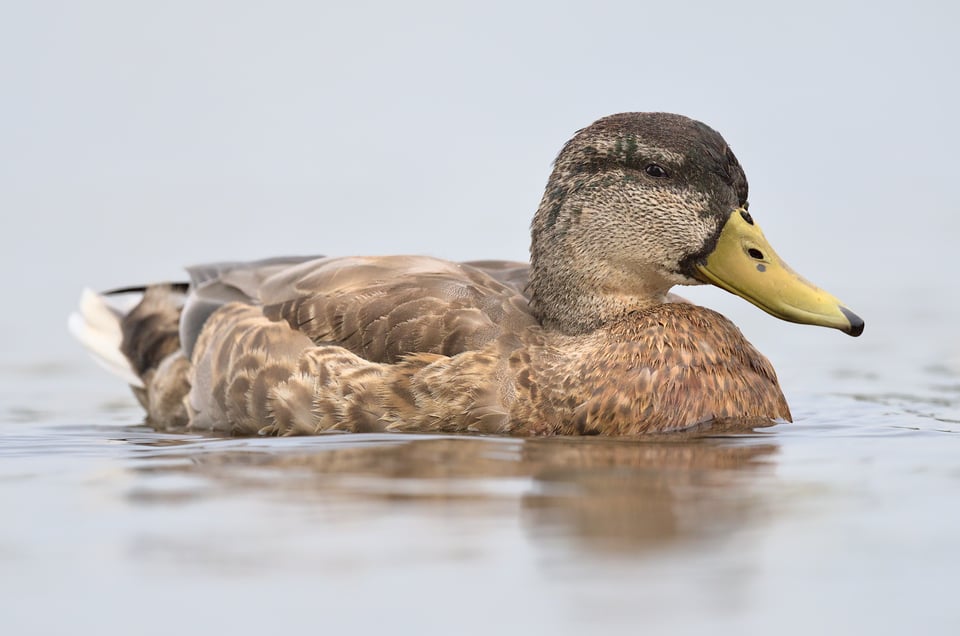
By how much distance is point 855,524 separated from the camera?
5.68m

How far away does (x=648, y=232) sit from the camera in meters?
8.35

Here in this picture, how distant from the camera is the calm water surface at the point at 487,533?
470 centimetres

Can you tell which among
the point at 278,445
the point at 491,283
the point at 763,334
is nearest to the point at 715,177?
the point at 491,283

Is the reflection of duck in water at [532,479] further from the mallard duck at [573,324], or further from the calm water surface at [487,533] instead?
the mallard duck at [573,324]

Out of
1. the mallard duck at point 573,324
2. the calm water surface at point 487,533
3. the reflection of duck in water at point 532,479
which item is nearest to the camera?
the calm water surface at point 487,533

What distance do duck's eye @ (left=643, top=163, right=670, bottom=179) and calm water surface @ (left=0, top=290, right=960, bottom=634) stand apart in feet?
4.91

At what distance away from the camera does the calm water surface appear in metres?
4.70

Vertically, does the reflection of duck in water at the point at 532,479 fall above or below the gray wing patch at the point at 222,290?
below

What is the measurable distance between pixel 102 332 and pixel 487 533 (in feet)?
19.2

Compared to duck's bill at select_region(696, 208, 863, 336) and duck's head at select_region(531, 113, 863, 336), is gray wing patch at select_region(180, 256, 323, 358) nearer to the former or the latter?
duck's head at select_region(531, 113, 863, 336)

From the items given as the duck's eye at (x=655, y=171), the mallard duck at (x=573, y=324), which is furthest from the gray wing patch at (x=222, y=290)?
the duck's eye at (x=655, y=171)

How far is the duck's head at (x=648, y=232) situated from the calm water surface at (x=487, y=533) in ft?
2.77

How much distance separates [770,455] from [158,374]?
4427 mm

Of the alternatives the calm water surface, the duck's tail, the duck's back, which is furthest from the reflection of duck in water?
the duck's tail
